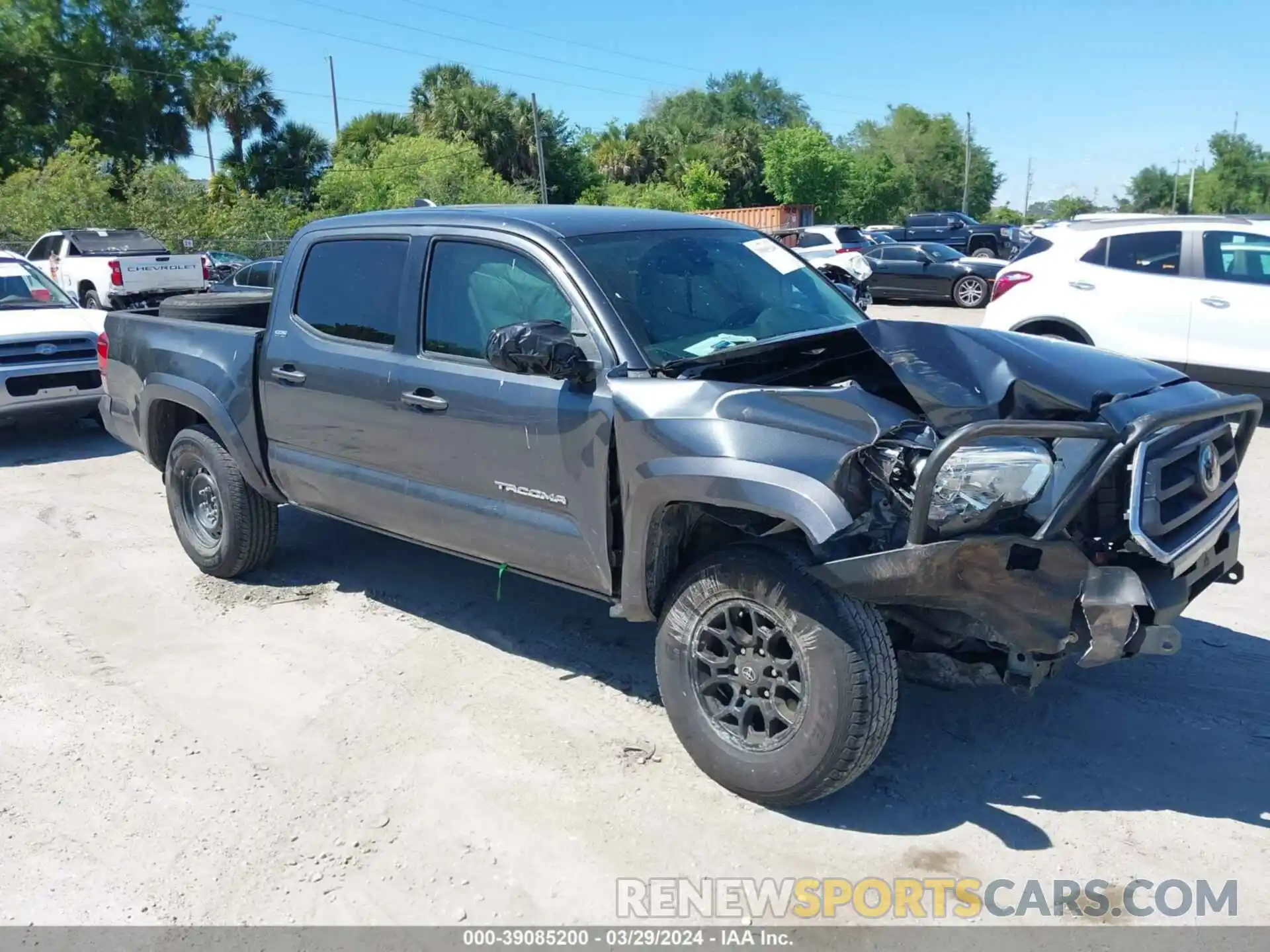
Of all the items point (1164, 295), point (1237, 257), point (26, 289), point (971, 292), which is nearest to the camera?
point (1237, 257)

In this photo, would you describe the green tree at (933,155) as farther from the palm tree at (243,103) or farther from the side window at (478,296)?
the side window at (478,296)

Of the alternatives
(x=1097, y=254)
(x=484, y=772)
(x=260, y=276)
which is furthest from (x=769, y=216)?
(x=484, y=772)

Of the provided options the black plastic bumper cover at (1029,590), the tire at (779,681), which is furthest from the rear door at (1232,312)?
the tire at (779,681)

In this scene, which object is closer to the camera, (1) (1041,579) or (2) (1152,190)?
(1) (1041,579)

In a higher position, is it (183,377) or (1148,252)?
(1148,252)

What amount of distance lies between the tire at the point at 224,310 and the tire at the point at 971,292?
55.2 ft

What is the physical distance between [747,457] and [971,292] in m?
18.9

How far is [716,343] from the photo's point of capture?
13.2 feet

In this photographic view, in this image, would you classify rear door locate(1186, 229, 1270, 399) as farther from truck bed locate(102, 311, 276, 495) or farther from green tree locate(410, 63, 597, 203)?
green tree locate(410, 63, 597, 203)

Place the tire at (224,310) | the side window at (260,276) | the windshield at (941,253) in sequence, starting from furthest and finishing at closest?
1. the windshield at (941,253)
2. the side window at (260,276)
3. the tire at (224,310)

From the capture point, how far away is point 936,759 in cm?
379

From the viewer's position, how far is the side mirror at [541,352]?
3670 millimetres

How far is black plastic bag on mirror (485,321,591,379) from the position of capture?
12.0 feet

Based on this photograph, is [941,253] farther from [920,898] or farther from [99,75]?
[99,75]
